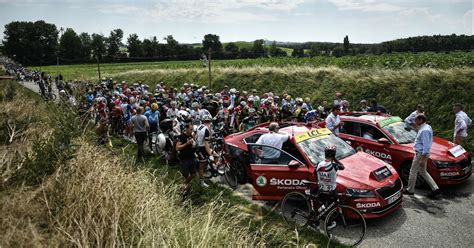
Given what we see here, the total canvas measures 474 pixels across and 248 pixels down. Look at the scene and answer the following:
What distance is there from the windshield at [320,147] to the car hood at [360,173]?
272 mm

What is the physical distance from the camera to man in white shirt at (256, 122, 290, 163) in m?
7.65

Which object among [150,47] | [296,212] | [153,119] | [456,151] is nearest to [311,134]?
[296,212]

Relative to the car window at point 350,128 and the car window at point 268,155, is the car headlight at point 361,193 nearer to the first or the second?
the car window at point 268,155

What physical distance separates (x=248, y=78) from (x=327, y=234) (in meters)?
20.7

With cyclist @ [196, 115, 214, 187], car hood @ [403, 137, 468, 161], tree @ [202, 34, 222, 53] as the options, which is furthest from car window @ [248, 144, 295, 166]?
tree @ [202, 34, 222, 53]

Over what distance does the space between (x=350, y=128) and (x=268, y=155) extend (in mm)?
3458

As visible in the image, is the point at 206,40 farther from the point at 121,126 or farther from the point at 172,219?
the point at 172,219

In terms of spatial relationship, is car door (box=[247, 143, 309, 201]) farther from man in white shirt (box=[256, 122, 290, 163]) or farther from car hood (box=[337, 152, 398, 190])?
car hood (box=[337, 152, 398, 190])

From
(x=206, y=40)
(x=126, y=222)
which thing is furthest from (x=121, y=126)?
(x=206, y=40)

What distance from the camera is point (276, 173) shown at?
7387mm

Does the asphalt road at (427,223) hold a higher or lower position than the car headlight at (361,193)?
lower

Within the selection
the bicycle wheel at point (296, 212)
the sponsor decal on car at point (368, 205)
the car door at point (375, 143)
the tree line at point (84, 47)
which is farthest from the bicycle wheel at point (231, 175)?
the tree line at point (84, 47)

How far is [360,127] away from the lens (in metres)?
9.65

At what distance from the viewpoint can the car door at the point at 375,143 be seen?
8.86 metres
